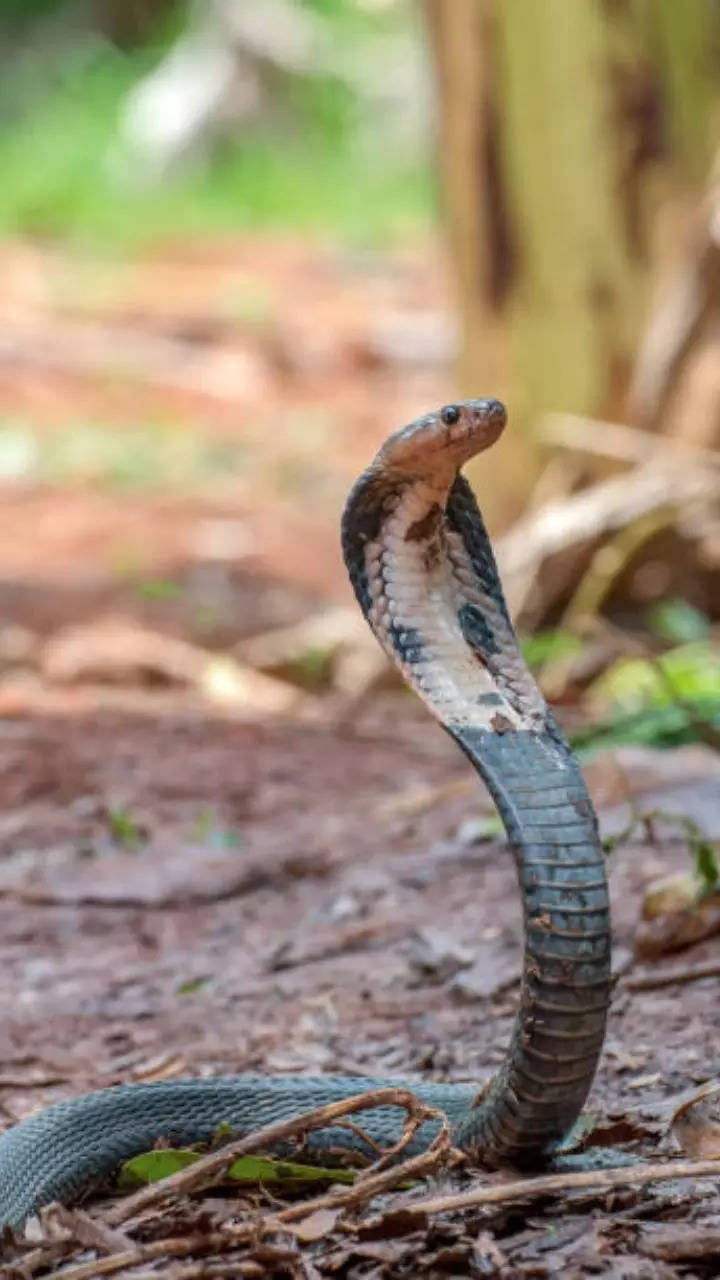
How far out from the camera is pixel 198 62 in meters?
20.3

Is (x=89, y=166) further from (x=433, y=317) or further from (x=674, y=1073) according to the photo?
(x=674, y=1073)

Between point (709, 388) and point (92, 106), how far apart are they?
572 inches

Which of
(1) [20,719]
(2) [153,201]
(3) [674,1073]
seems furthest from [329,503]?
(2) [153,201]

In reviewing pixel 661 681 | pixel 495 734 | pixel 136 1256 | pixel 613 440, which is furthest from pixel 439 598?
pixel 613 440

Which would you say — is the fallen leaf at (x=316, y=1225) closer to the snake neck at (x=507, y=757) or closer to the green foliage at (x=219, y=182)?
the snake neck at (x=507, y=757)

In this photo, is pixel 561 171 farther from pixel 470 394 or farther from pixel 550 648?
pixel 550 648

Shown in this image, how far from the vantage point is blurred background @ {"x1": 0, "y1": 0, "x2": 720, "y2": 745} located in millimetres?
6992

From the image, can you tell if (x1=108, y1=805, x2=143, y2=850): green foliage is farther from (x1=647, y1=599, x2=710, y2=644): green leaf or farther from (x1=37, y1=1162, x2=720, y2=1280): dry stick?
(x1=37, y1=1162, x2=720, y2=1280): dry stick

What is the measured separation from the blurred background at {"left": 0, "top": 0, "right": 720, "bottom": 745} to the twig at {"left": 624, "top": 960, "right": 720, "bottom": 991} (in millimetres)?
576

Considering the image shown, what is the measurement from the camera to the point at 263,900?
4.66 meters

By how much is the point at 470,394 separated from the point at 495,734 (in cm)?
572

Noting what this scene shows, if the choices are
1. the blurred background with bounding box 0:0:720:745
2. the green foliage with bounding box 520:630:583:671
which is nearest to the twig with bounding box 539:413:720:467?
the blurred background with bounding box 0:0:720:745

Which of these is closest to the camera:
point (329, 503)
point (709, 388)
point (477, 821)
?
point (477, 821)

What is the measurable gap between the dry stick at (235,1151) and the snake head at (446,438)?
2.60 ft
